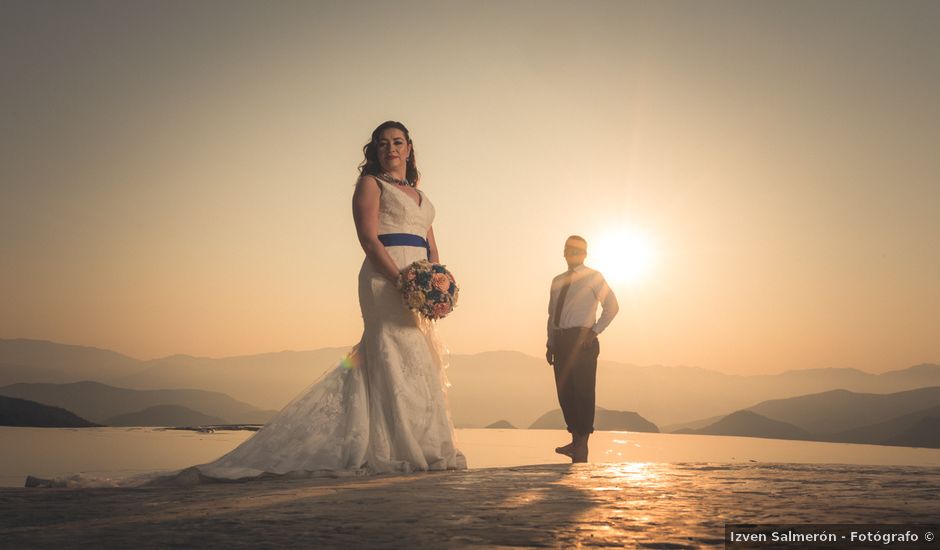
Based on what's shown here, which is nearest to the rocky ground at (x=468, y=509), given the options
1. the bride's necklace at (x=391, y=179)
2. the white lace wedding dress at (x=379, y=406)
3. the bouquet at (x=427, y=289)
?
the white lace wedding dress at (x=379, y=406)

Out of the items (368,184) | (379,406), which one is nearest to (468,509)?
(379,406)

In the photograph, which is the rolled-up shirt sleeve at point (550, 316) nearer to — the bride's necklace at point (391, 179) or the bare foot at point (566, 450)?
the bare foot at point (566, 450)

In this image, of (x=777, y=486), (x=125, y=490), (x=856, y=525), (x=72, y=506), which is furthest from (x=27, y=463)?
(x=856, y=525)

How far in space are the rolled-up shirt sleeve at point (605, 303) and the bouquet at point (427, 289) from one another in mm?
3829

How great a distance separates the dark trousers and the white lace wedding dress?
11.3 feet

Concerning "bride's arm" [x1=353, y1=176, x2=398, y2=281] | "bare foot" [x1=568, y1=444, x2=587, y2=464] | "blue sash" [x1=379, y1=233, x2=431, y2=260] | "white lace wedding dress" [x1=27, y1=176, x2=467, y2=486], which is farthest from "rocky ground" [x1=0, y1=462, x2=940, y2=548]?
"bare foot" [x1=568, y1=444, x2=587, y2=464]

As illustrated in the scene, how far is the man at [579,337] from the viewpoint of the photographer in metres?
9.57

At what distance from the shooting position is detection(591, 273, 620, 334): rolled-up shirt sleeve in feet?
31.4

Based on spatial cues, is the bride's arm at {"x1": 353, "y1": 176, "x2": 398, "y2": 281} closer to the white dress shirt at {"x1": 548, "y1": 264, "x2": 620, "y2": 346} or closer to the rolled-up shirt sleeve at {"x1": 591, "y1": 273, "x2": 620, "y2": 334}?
the white dress shirt at {"x1": 548, "y1": 264, "x2": 620, "y2": 346}

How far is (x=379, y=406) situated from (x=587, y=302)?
13.9 feet

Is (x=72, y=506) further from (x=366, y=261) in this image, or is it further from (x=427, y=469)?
(x=366, y=261)

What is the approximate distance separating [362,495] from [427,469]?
2075 millimetres

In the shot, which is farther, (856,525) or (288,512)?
(288,512)

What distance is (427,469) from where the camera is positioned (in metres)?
5.77
